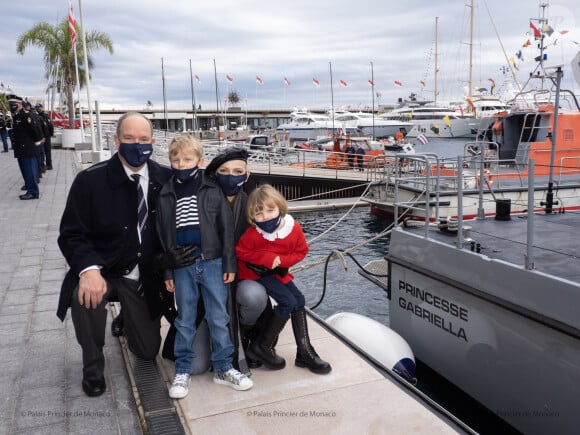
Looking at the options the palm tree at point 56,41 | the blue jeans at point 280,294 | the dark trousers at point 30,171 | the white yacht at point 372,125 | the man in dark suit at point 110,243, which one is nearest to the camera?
the man in dark suit at point 110,243

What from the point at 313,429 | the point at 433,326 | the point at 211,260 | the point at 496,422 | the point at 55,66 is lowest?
the point at 496,422

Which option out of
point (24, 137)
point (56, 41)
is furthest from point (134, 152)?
point (56, 41)

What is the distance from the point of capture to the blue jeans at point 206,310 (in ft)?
11.7

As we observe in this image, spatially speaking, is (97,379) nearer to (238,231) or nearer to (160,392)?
(160,392)

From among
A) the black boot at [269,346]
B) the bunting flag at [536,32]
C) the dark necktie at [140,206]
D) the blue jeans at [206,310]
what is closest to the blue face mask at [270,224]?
the blue jeans at [206,310]

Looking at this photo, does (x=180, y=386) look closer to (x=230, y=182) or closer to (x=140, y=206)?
(x=140, y=206)

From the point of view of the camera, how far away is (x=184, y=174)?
3.52 metres

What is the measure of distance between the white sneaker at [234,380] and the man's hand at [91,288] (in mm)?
1015

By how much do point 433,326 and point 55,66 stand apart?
3129cm

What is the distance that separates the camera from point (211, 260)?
3.58 m

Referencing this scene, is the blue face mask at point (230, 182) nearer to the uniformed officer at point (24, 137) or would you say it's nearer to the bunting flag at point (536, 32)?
the uniformed officer at point (24, 137)

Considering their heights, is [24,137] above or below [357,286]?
above

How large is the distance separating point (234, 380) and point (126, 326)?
93cm

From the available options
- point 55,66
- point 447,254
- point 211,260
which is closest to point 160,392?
point 211,260
